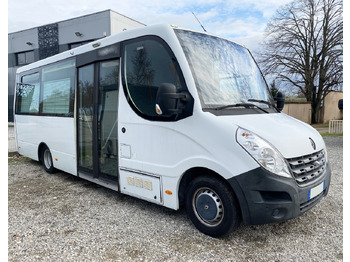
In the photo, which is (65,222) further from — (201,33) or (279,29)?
(279,29)

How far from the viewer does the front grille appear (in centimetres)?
292

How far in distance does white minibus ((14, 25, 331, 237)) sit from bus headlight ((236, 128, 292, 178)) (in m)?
0.01

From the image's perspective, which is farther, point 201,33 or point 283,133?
point 201,33

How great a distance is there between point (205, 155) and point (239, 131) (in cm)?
50

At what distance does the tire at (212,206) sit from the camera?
2.98 m

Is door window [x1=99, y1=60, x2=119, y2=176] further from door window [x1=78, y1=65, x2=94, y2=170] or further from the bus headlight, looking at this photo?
the bus headlight

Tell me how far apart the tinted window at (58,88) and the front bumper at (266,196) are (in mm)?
4125

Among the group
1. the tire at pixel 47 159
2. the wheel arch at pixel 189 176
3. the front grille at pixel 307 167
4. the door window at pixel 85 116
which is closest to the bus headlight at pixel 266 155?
the front grille at pixel 307 167

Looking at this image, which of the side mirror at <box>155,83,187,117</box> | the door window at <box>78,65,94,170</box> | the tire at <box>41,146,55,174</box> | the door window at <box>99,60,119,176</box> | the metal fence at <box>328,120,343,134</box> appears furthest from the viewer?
the metal fence at <box>328,120,343,134</box>

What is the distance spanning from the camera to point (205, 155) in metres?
3.10

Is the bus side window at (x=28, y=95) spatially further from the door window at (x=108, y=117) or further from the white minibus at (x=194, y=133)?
the door window at (x=108, y=117)

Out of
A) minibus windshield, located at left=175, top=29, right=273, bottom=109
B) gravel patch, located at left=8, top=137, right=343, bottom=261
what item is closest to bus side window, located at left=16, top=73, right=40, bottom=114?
gravel patch, located at left=8, top=137, right=343, bottom=261

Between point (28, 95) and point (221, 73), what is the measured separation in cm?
621

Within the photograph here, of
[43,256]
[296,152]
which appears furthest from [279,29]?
[43,256]
